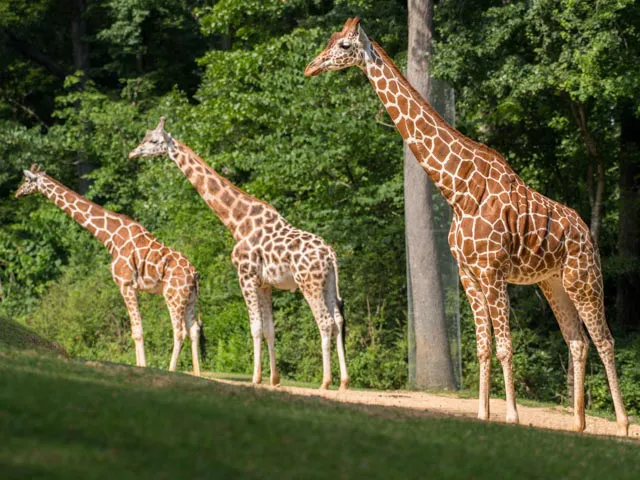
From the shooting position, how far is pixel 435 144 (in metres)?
12.8

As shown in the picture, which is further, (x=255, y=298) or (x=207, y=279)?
(x=207, y=279)

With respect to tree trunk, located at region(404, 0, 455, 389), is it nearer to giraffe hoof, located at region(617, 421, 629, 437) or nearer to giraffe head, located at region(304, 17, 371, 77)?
giraffe head, located at region(304, 17, 371, 77)

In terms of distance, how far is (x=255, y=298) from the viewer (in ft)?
50.3

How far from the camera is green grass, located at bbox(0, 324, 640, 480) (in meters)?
6.57

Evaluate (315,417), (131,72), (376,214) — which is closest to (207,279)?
(376,214)

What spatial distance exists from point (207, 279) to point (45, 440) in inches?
672

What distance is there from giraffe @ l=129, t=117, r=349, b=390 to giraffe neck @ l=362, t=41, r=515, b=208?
2.78 m

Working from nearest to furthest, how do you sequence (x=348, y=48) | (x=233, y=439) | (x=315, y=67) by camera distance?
(x=233, y=439) < (x=348, y=48) < (x=315, y=67)

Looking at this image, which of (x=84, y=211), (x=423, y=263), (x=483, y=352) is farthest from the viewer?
(x=423, y=263)

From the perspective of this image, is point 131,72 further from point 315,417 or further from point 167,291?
point 315,417

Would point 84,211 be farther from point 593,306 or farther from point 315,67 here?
point 593,306

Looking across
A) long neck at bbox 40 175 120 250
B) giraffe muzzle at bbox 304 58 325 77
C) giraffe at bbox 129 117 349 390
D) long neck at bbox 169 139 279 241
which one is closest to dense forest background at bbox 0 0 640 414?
long neck at bbox 169 139 279 241

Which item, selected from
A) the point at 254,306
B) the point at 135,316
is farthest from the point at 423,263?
the point at 135,316

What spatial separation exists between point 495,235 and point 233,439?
550cm
